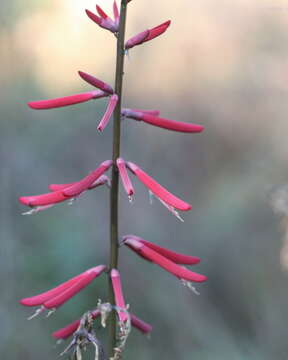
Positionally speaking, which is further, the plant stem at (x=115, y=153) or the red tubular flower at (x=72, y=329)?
the red tubular flower at (x=72, y=329)

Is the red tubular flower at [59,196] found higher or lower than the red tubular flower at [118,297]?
higher

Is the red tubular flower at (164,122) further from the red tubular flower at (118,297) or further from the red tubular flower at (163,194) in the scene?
the red tubular flower at (118,297)

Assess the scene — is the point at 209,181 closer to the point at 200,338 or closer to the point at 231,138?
the point at 231,138

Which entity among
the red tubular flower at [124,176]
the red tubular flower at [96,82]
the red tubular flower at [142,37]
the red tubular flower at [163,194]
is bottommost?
the red tubular flower at [163,194]

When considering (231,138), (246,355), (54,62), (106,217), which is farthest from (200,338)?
(54,62)

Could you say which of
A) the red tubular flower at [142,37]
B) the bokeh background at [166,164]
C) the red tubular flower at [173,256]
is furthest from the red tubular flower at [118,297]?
the bokeh background at [166,164]

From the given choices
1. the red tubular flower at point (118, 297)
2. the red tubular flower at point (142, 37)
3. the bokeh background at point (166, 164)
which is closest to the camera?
the red tubular flower at point (118, 297)
